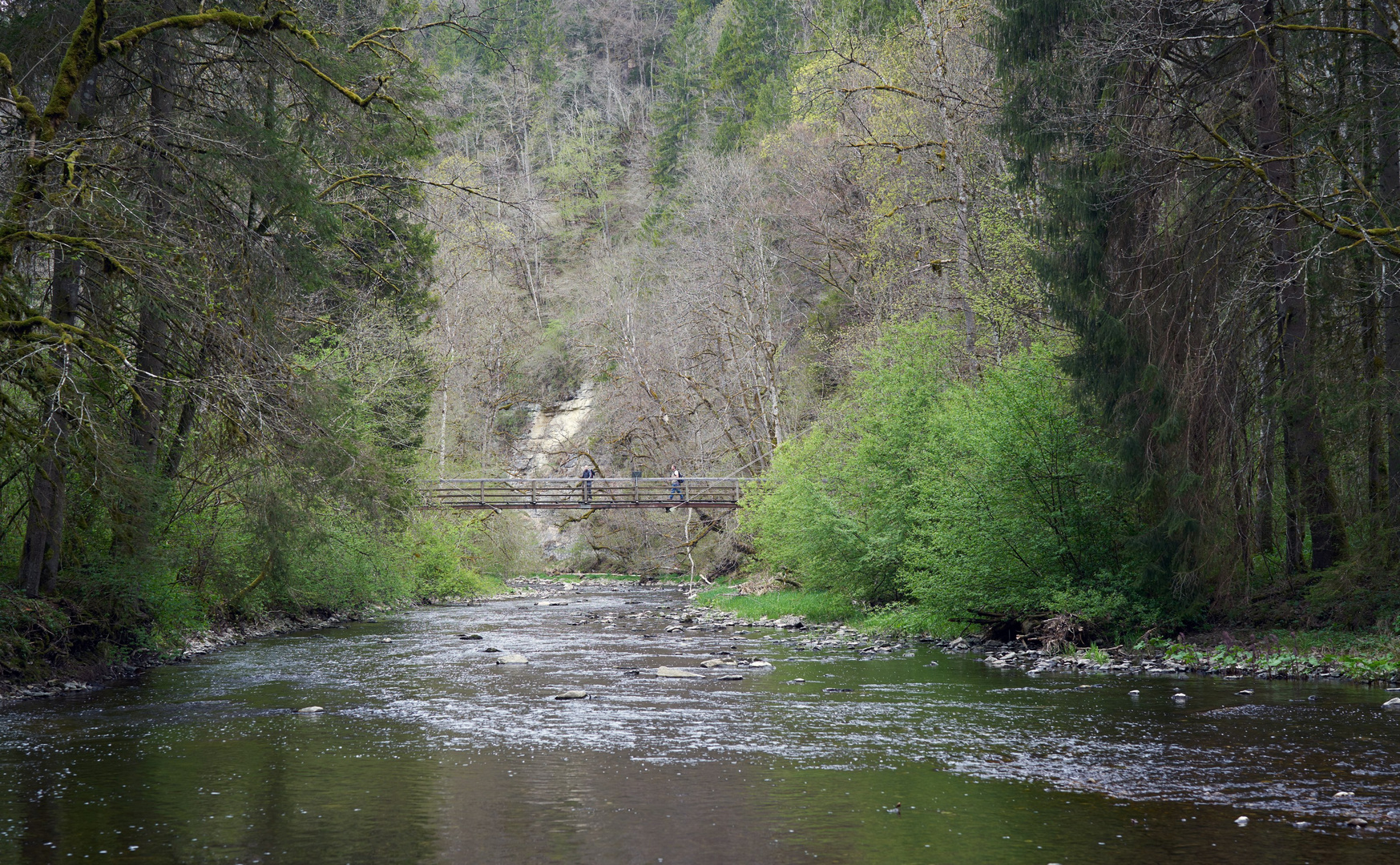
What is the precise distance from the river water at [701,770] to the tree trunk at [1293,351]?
377cm

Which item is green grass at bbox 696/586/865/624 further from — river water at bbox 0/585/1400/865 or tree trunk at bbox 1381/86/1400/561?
tree trunk at bbox 1381/86/1400/561

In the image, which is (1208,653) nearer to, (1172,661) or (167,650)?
(1172,661)

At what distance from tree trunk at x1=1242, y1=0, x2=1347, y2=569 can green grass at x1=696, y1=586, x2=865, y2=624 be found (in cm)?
942

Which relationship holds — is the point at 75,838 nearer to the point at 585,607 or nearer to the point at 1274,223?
the point at 1274,223

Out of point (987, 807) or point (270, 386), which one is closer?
point (987, 807)

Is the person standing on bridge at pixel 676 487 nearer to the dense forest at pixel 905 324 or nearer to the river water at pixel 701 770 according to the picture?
the dense forest at pixel 905 324

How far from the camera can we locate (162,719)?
12555 millimetres

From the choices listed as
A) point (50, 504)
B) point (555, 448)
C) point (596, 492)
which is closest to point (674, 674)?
point (50, 504)

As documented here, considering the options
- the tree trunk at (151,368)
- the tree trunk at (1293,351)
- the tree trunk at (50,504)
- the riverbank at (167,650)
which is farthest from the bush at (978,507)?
the tree trunk at (50,504)

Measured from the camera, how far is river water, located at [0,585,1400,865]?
7.53 m

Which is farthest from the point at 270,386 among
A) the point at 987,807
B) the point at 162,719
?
the point at 987,807

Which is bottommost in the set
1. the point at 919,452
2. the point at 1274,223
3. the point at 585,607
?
the point at 585,607

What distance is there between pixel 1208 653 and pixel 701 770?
9677 millimetres

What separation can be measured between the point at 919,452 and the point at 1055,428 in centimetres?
415
